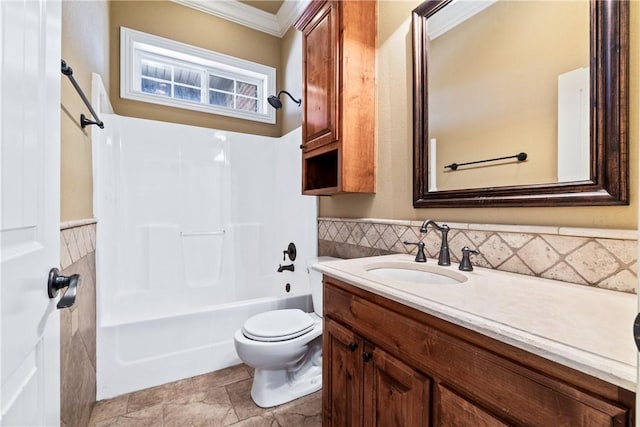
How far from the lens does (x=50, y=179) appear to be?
2.24ft

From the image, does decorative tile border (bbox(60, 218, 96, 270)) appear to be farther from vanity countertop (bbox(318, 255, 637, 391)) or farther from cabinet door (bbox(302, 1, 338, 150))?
cabinet door (bbox(302, 1, 338, 150))

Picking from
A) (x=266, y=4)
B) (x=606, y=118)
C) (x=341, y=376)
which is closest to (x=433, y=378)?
(x=341, y=376)

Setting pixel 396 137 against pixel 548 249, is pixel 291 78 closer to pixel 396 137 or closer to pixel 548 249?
pixel 396 137

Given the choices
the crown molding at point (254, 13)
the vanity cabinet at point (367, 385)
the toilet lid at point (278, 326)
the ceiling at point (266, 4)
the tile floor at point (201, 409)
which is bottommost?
the tile floor at point (201, 409)

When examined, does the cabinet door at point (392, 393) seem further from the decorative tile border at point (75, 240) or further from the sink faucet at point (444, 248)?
the decorative tile border at point (75, 240)

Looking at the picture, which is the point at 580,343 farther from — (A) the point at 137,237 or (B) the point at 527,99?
(A) the point at 137,237

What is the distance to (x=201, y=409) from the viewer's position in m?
1.63

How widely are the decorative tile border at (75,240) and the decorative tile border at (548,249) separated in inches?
57.5

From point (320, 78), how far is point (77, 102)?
126 cm

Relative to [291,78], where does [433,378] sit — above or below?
below

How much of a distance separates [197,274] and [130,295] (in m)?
0.51

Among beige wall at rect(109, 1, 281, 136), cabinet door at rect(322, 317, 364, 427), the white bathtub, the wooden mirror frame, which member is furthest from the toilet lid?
beige wall at rect(109, 1, 281, 136)

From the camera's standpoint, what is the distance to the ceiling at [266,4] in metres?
2.66

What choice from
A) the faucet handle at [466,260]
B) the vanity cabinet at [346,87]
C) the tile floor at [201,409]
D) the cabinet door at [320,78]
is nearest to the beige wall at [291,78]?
the cabinet door at [320,78]
